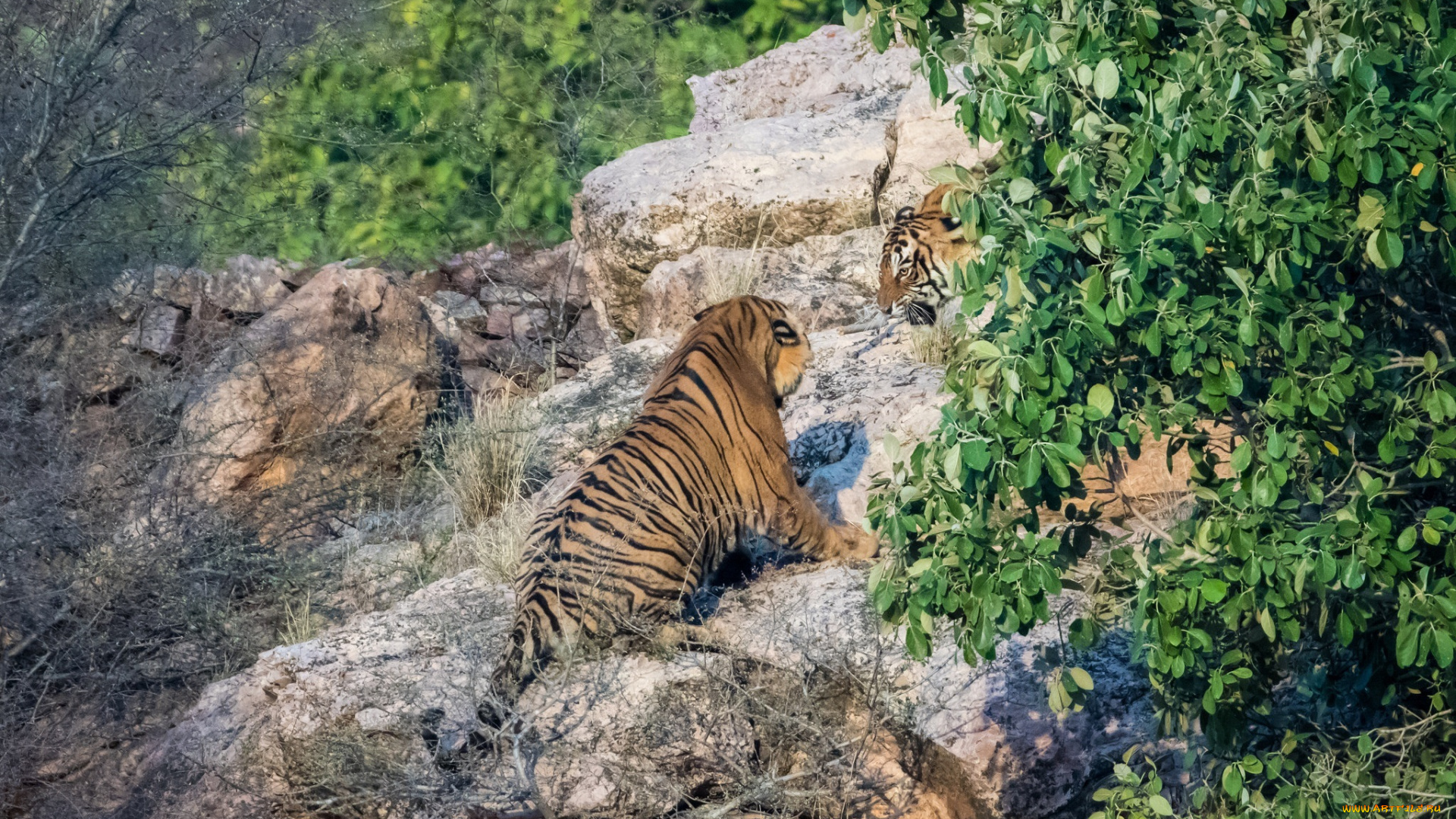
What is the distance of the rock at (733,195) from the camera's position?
341 inches

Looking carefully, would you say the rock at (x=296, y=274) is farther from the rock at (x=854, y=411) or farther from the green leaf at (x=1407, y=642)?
the green leaf at (x=1407, y=642)

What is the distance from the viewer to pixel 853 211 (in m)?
8.62

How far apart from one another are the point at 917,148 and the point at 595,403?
2739 mm

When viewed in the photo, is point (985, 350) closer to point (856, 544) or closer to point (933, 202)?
point (856, 544)

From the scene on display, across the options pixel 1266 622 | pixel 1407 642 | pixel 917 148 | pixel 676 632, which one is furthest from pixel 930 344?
→ pixel 1407 642

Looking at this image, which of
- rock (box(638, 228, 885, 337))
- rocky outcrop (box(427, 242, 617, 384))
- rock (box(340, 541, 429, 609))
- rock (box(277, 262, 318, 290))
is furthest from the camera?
Answer: rock (box(277, 262, 318, 290))

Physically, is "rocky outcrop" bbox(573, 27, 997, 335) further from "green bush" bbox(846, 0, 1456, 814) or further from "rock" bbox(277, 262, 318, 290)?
"green bush" bbox(846, 0, 1456, 814)

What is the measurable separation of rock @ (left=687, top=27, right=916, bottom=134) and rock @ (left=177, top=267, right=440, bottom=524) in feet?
12.1

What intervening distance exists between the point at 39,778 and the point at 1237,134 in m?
4.80

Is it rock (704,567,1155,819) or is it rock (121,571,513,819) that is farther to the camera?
rock (121,571,513,819)

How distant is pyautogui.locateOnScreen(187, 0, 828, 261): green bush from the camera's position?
449 inches

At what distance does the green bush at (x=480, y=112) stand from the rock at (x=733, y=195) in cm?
259

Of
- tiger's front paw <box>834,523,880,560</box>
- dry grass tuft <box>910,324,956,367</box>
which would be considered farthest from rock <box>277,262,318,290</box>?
tiger's front paw <box>834,523,880,560</box>

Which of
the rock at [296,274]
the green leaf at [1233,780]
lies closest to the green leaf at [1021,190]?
the green leaf at [1233,780]
